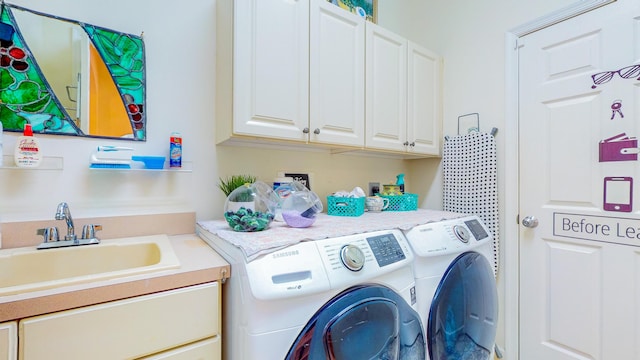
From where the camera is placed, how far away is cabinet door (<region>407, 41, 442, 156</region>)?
6.06ft

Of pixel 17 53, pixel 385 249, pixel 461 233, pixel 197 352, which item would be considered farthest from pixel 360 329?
pixel 17 53

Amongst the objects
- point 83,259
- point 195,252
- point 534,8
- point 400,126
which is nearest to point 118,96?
point 83,259

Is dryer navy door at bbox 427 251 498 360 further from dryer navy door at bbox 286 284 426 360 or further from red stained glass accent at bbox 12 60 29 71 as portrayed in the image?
red stained glass accent at bbox 12 60 29 71

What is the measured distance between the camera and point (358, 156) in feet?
6.69

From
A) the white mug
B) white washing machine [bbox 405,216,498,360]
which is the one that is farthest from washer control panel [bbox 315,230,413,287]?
the white mug

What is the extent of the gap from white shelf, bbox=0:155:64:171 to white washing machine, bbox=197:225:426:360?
78 centimetres

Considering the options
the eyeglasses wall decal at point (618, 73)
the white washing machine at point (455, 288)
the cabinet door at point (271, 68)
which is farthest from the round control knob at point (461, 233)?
the eyeglasses wall decal at point (618, 73)

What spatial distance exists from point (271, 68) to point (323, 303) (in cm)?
106

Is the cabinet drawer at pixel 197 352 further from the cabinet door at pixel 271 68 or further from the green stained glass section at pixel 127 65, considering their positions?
the green stained glass section at pixel 127 65

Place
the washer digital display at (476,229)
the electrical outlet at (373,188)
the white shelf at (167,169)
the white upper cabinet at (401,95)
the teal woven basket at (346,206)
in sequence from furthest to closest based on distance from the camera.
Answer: the electrical outlet at (373,188) < the white upper cabinet at (401,95) < the teal woven basket at (346,206) < the washer digital display at (476,229) < the white shelf at (167,169)

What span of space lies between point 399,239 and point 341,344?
1.49 ft

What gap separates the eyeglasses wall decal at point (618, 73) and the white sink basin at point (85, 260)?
2072 mm

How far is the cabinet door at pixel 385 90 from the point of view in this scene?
164 centimetres

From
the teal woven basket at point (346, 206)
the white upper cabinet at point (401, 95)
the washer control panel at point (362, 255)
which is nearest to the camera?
the washer control panel at point (362, 255)
